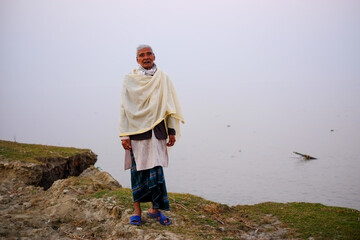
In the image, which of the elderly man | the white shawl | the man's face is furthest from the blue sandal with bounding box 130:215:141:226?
the man's face

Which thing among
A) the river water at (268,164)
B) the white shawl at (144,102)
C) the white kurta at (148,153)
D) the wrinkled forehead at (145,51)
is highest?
the wrinkled forehead at (145,51)

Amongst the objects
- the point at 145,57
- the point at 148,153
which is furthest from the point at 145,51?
the point at 148,153

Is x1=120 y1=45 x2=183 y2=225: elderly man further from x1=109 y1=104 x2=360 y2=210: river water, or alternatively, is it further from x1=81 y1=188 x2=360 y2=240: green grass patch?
x1=109 y1=104 x2=360 y2=210: river water

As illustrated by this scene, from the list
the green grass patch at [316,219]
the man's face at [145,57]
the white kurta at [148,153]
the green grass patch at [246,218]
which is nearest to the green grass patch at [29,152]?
the green grass patch at [246,218]

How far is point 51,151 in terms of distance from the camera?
26.7 ft

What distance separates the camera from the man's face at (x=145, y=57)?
456cm

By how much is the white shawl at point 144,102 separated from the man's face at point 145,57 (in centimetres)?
12

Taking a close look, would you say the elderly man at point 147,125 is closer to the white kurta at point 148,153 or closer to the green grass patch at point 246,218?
the white kurta at point 148,153

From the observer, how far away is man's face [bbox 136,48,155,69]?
4559mm

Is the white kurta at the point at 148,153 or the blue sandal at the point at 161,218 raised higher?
the white kurta at the point at 148,153

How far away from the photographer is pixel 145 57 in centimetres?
457

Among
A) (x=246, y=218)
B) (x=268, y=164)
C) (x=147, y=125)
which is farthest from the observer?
(x=268, y=164)

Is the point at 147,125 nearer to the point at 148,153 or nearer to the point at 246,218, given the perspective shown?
the point at 148,153

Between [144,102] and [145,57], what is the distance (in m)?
0.52
